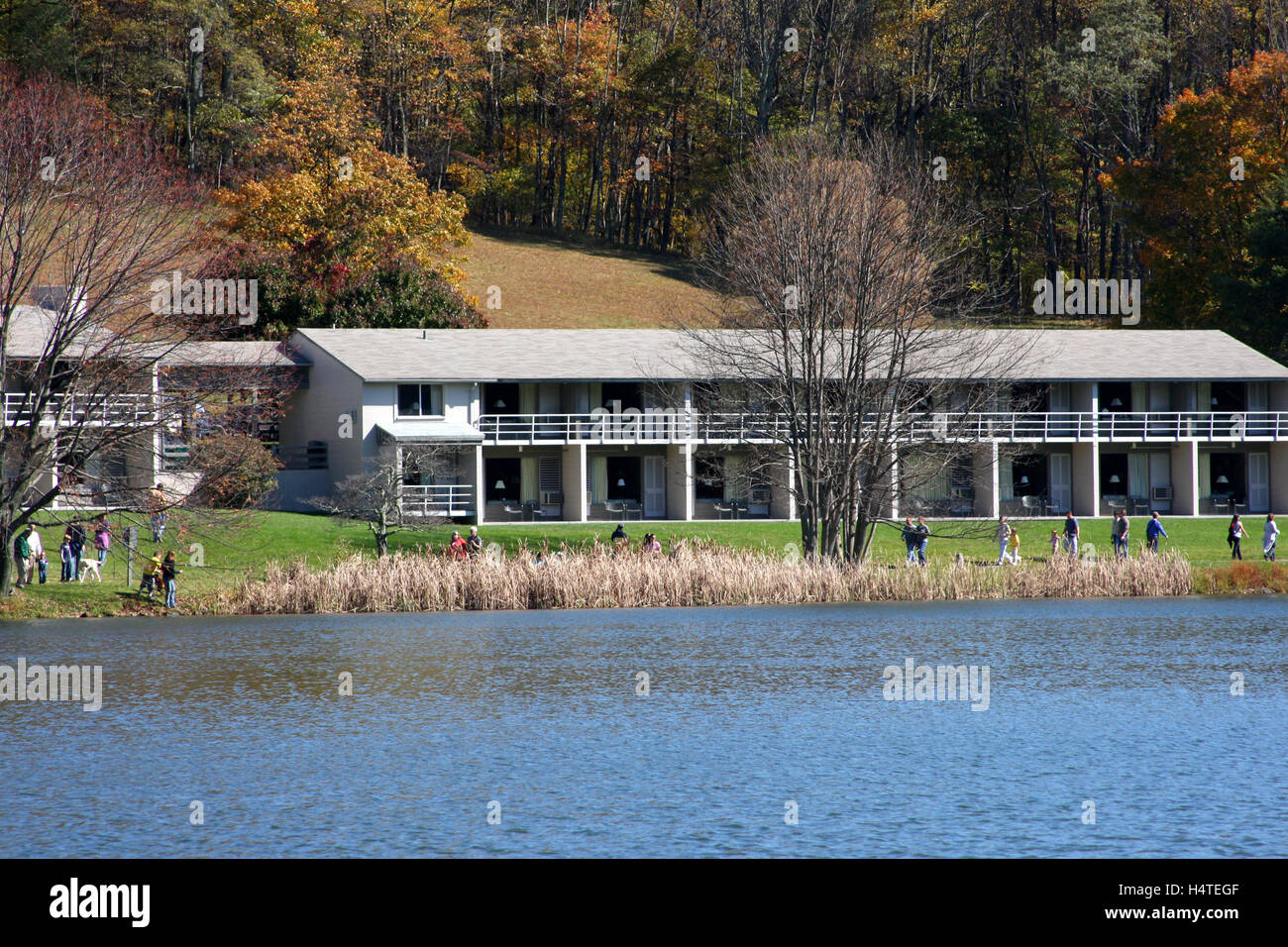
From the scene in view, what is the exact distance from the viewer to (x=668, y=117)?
83.4m

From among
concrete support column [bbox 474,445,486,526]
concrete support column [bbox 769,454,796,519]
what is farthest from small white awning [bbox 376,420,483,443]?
concrete support column [bbox 769,454,796,519]

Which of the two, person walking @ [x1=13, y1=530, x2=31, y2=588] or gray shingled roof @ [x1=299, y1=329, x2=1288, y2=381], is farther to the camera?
gray shingled roof @ [x1=299, y1=329, x2=1288, y2=381]

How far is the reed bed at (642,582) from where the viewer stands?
32.0m

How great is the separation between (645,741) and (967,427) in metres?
27.3

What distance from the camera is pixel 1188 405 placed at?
179ft

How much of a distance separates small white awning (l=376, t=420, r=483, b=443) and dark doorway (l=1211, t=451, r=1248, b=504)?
27.5 meters

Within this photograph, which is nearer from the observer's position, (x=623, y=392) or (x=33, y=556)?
(x=33, y=556)

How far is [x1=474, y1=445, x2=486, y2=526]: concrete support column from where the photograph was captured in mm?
47297

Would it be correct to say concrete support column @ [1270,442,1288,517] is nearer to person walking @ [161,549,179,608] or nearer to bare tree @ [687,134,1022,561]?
bare tree @ [687,134,1022,561]

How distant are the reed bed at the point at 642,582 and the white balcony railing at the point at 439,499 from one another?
34.4ft

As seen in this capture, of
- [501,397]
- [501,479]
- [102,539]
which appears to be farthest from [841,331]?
[102,539]

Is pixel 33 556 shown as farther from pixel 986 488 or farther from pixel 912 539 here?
pixel 986 488
